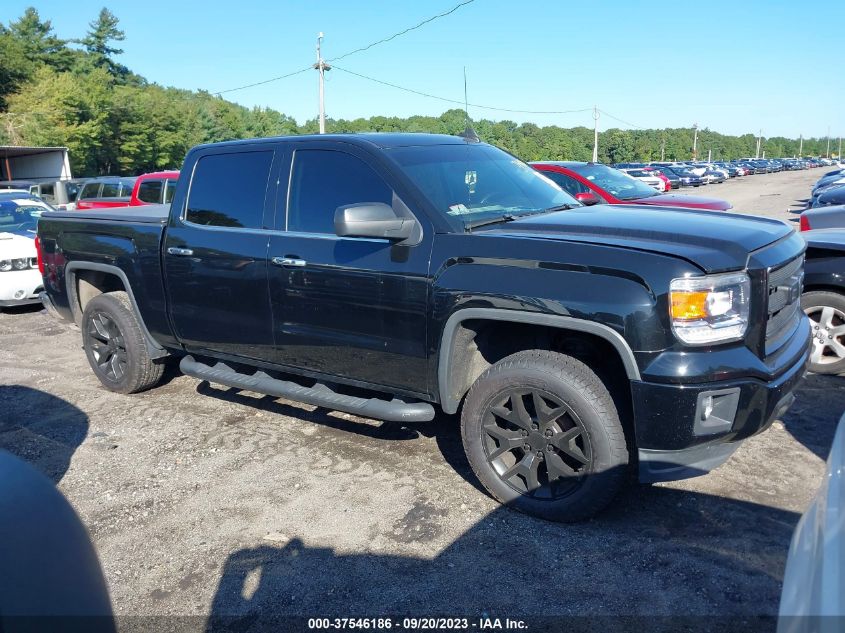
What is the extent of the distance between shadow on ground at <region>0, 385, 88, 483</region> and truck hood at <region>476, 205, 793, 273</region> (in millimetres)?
3270

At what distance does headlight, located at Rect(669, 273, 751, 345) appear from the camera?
119 inches

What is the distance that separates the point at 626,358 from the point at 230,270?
2694 mm

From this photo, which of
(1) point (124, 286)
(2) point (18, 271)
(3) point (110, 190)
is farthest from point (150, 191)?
(1) point (124, 286)

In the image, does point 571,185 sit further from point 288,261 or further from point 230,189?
Answer: point 288,261

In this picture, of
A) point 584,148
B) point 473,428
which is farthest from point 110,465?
point 584,148

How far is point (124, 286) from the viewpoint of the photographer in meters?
5.52

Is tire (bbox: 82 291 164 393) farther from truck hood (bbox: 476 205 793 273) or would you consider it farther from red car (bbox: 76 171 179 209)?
red car (bbox: 76 171 179 209)

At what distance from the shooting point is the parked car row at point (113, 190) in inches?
486

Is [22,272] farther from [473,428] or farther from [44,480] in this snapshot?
[44,480]

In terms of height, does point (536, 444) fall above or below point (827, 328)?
below

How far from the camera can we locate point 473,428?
12.2ft

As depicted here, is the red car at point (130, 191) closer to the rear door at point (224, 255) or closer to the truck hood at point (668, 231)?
the rear door at point (224, 255)

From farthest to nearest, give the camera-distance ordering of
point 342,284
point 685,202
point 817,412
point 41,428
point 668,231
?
1. point 685,202
2. point 41,428
3. point 817,412
4. point 342,284
5. point 668,231

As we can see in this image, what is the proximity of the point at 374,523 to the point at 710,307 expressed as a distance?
78.7 inches
